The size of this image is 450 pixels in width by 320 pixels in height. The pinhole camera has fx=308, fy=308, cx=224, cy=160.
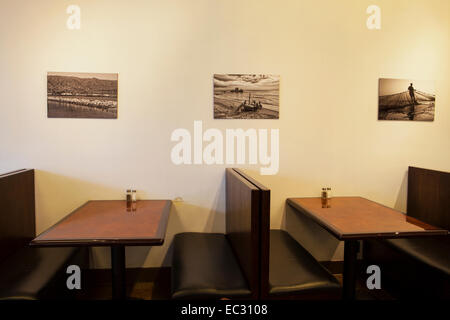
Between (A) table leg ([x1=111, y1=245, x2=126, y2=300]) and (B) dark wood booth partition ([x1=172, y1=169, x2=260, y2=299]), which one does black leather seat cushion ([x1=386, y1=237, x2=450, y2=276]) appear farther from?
(A) table leg ([x1=111, y1=245, x2=126, y2=300])

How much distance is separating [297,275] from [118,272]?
117 centimetres

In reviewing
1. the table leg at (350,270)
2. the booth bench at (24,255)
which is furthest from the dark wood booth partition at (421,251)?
the booth bench at (24,255)

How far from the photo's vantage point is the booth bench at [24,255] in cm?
184

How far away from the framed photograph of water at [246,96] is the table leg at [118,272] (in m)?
1.44

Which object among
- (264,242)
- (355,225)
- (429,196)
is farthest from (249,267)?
(429,196)

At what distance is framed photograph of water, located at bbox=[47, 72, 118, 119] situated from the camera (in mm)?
2688

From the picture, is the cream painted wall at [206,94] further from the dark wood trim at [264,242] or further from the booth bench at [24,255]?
the dark wood trim at [264,242]

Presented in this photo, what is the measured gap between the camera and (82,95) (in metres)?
2.71

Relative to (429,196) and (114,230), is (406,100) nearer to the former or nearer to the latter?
(429,196)

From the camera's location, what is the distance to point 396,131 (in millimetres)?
3074

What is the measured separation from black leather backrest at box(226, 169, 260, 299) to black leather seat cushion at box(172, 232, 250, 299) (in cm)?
7

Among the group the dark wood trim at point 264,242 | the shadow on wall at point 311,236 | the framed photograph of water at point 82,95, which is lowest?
the shadow on wall at point 311,236

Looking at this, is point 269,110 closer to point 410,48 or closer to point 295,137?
point 295,137
